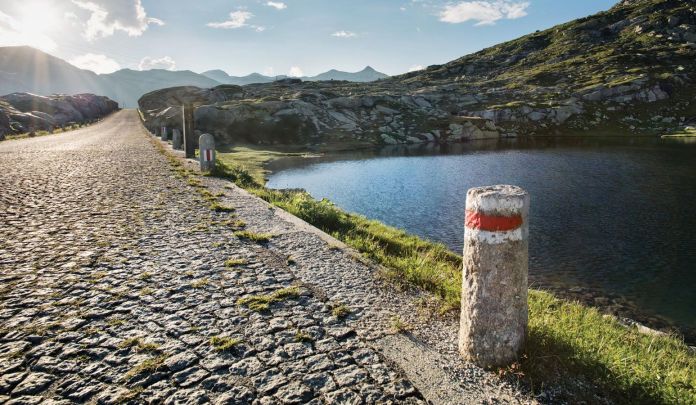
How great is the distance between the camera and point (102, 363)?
4520 mm

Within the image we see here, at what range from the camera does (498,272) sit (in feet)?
14.6

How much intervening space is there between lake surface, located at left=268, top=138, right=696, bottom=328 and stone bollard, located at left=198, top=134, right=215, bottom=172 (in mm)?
8784

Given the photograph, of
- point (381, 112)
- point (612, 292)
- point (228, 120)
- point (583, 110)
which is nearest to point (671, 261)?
point (612, 292)

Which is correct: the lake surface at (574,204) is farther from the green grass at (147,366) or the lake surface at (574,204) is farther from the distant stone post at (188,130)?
the green grass at (147,366)

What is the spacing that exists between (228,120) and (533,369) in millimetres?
65711

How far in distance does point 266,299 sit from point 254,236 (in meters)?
3.75

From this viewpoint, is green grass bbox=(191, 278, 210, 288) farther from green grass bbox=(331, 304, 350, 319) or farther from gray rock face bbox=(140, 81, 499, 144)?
gray rock face bbox=(140, 81, 499, 144)

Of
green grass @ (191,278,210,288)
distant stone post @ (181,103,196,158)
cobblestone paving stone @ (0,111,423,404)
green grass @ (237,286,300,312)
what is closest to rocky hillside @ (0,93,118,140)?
distant stone post @ (181,103,196,158)

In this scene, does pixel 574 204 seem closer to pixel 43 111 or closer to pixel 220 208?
pixel 220 208

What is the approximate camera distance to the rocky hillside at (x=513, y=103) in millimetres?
68438

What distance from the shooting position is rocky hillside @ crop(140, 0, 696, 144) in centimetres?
6844

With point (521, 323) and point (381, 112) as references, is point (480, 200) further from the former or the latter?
point (381, 112)

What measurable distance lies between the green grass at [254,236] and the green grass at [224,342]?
4554mm

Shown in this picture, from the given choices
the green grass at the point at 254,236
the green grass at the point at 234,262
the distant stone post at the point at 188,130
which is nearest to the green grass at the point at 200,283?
the green grass at the point at 234,262
